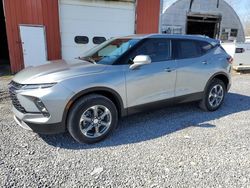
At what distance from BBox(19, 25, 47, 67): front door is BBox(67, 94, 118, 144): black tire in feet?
19.3

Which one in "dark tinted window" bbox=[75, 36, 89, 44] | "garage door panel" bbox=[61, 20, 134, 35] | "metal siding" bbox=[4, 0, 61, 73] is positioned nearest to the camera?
"metal siding" bbox=[4, 0, 61, 73]

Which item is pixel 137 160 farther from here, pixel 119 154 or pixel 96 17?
pixel 96 17

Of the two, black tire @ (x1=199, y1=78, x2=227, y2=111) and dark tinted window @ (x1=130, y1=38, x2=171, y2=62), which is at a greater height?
dark tinted window @ (x1=130, y1=38, x2=171, y2=62)

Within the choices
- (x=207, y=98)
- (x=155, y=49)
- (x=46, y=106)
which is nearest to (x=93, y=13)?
(x=155, y=49)

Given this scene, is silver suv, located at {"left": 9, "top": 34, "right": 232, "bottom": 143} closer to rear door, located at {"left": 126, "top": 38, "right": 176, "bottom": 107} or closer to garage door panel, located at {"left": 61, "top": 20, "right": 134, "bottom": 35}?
rear door, located at {"left": 126, "top": 38, "right": 176, "bottom": 107}

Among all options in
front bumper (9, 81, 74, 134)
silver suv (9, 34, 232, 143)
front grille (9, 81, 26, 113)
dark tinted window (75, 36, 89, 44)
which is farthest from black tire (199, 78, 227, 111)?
dark tinted window (75, 36, 89, 44)

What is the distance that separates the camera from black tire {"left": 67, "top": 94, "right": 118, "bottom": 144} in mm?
3363

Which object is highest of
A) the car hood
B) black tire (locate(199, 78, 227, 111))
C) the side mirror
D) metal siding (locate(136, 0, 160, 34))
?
metal siding (locate(136, 0, 160, 34))

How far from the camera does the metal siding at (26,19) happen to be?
8.23 m

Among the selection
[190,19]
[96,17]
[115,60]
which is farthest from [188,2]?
[115,60]

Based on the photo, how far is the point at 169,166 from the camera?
3.05m

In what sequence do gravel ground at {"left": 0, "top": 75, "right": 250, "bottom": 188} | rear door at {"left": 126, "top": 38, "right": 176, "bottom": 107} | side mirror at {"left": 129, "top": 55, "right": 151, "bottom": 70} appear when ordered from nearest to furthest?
gravel ground at {"left": 0, "top": 75, "right": 250, "bottom": 188}
side mirror at {"left": 129, "top": 55, "right": 151, "bottom": 70}
rear door at {"left": 126, "top": 38, "right": 176, "bottom": 107}

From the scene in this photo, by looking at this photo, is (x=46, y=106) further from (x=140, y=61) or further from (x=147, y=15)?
(x=147, y=15)

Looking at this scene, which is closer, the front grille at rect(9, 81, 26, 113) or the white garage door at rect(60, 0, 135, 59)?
the front grille at rect(9, 81, 26, 113)
